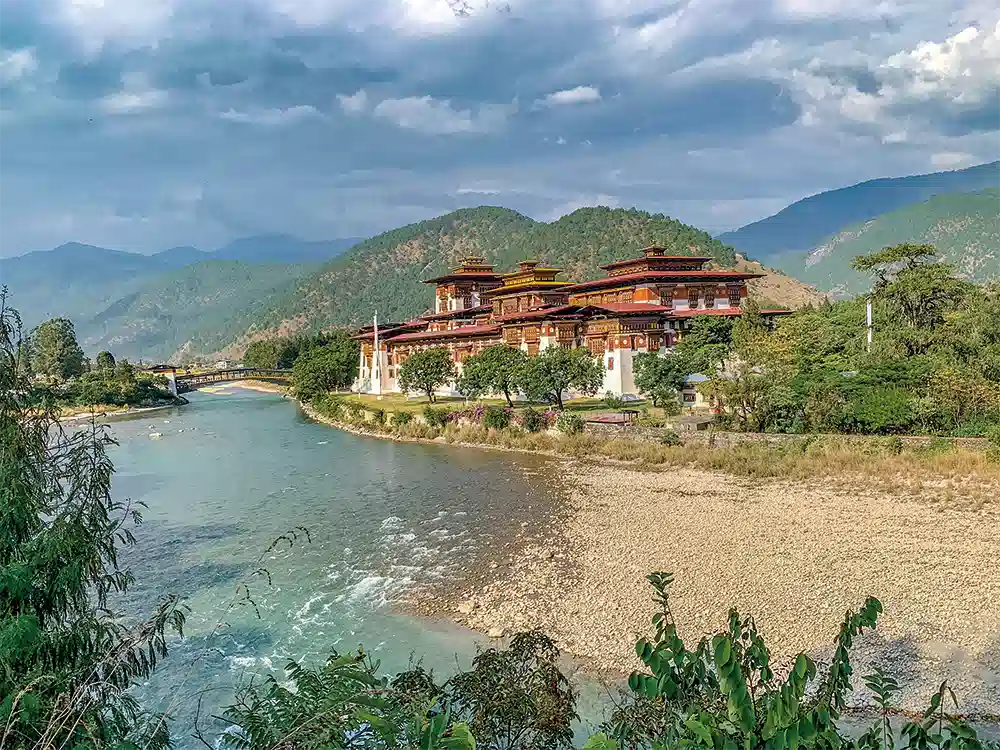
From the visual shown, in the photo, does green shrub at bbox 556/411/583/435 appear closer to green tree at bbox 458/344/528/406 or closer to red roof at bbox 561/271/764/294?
green tree at bbox 458/344/528/406

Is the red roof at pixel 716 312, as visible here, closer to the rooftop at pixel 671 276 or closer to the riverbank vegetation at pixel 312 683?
the rooftop at pixel 671 276

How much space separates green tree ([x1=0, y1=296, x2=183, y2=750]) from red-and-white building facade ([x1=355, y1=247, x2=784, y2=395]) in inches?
1411

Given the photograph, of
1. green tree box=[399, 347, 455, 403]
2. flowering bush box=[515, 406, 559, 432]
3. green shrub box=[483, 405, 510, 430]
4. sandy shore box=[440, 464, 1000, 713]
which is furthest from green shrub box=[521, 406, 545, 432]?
green tree box=[399, 347, 455, 403]

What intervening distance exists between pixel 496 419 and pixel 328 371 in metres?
31.8

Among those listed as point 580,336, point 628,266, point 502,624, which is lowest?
point 502,624

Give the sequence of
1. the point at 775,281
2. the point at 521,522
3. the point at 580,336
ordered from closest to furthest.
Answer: the point at 521,522
the point at 580,336
the point at 775,281

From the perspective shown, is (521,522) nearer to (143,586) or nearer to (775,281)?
(143,586)

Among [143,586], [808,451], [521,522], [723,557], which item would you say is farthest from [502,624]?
[808,451]

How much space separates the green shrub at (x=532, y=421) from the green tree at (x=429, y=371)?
13.8m

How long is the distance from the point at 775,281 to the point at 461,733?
99.3m

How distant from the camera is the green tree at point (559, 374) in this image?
37975 millimetres

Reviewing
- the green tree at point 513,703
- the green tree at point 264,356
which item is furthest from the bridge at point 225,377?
the green tree at point 513,703

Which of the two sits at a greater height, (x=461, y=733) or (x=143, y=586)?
(x=461, y=733)

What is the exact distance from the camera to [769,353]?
116 feet
